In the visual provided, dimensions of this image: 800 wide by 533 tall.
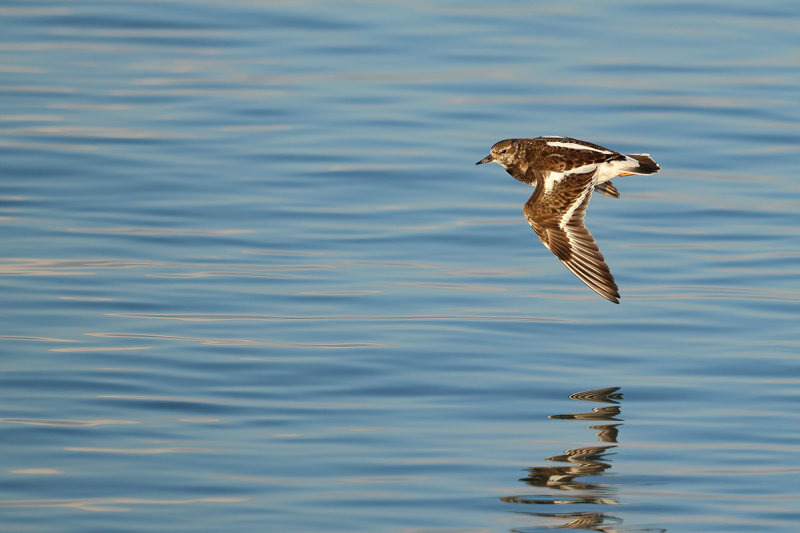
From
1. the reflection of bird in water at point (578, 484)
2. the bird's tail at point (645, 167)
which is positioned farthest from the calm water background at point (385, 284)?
the bird's tail at point (645, 167)

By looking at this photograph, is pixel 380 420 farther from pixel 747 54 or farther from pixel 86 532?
pixel 747 54

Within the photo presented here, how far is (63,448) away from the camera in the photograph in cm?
881

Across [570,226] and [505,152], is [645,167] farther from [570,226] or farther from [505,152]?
[505,152]

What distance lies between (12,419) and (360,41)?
37.1 feet

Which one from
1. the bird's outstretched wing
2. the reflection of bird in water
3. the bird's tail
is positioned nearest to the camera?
the reflection of bird in water

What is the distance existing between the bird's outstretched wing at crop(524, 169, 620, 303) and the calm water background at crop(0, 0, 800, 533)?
658 mm

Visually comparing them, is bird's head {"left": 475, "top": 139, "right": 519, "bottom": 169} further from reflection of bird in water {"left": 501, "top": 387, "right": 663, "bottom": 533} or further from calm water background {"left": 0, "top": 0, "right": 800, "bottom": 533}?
reflection of bird in water {"left": 501, "top": 387, "right": 663, "bottom": 533}

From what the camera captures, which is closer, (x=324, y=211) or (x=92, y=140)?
(x=324, y=211)

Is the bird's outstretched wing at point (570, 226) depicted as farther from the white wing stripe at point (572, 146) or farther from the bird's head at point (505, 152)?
the bird's head at point (505, 152)

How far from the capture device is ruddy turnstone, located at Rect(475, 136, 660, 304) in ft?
32.5

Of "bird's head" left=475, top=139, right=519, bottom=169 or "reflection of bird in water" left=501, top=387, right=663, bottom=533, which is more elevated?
"bird's head" left=475, top=139, right=519, bottom=169

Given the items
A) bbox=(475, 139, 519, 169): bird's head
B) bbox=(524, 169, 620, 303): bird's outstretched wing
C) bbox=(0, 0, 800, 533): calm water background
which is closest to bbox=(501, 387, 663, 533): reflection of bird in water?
bbox=(0, 0, 800, 533): calm water background

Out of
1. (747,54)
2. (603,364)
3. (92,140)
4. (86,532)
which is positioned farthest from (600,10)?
(86,532)

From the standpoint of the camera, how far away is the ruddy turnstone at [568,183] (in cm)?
990
